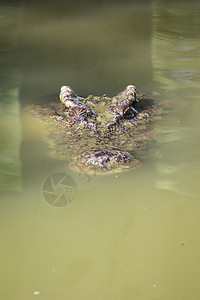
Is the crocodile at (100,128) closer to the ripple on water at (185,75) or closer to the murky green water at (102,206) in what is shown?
the murky green water at (102,206)

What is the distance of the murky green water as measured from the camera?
2.45 meters

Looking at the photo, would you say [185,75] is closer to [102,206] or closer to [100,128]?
[100,128]

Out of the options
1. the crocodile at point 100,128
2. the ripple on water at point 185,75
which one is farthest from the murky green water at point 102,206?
the crocodile at point 100,128

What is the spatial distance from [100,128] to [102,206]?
1312 millimetres

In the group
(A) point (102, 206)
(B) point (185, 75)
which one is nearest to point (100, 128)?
(A) point (102, 206)

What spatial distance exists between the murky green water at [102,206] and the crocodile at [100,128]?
11 cm

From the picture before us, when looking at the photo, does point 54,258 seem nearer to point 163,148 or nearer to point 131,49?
point 163,148

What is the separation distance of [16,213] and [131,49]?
197 inches

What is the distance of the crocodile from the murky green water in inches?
4.5

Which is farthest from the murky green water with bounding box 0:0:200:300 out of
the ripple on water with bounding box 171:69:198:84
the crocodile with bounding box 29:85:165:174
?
the crocodile with bounding box 29:85:165:174

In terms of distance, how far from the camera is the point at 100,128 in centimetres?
428

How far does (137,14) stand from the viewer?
33.4ft

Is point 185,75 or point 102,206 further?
point 185,75

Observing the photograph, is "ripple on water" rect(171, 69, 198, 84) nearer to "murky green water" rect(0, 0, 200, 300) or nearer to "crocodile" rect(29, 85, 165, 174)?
"murky green water" rect(0, 0, 200, 300)
